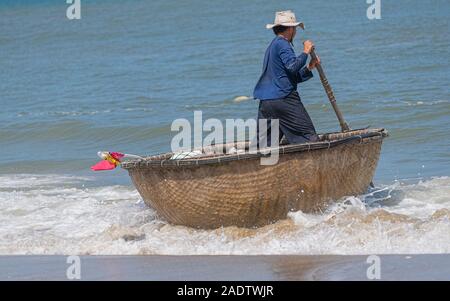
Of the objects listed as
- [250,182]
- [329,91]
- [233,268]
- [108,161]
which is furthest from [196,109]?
[233,268]

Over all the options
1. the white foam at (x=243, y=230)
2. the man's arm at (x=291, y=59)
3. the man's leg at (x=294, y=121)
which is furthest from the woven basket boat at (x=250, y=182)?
the man's arm at (x=291, y=59)

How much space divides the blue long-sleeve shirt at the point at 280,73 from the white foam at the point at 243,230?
98 centimetres

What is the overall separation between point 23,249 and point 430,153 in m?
5.44

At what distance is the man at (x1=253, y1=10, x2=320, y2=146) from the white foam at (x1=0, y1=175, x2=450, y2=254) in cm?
67

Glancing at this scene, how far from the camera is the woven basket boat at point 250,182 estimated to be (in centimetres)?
739

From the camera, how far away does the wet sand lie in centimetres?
601

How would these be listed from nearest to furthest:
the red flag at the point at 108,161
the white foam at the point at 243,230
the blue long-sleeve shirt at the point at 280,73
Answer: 1. the white foam at the point at 243,230
2. the blue long-sleeve shirt at the point at 280,73
3. the red flag at the point at 108,161

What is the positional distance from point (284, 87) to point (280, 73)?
12 cm

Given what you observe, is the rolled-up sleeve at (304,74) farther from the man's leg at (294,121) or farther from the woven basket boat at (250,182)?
the woven basket boat at (250,182)

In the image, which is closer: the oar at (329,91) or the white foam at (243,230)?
the white foam at (243,230)

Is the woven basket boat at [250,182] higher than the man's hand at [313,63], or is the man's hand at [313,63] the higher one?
the man's hand at [313,63]

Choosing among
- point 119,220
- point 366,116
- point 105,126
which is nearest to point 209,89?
point 105,126

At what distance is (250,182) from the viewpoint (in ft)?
24.4

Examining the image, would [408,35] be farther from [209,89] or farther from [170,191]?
[170,191]
